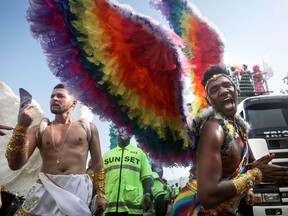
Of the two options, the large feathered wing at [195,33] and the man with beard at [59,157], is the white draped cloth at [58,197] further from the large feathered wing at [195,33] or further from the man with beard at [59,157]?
the large feathered wing at [195,33]

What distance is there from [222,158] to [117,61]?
101 cm

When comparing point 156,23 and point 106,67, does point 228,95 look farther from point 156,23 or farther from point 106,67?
point 106,67

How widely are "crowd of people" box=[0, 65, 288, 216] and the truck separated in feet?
7.74

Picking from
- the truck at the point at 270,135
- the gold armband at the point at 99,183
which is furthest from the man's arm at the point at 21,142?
the truck at the point at 270,135

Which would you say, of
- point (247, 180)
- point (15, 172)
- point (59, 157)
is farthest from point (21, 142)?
point (15, 172)

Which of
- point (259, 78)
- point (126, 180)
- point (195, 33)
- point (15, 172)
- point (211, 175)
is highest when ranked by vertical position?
point (259, 78)

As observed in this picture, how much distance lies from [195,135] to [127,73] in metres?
0.69

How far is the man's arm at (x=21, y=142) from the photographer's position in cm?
282

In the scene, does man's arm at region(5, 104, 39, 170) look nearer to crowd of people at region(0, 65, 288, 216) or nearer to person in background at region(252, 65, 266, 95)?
crowd of people at region(0, 65, 288, 216)

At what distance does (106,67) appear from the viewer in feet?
7.73

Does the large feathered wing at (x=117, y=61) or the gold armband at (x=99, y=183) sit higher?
the large feathered wing at (x=117, y=61)

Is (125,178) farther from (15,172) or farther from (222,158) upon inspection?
(15,172)

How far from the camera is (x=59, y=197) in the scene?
3.04m

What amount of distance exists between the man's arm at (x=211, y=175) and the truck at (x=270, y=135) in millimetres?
3885
